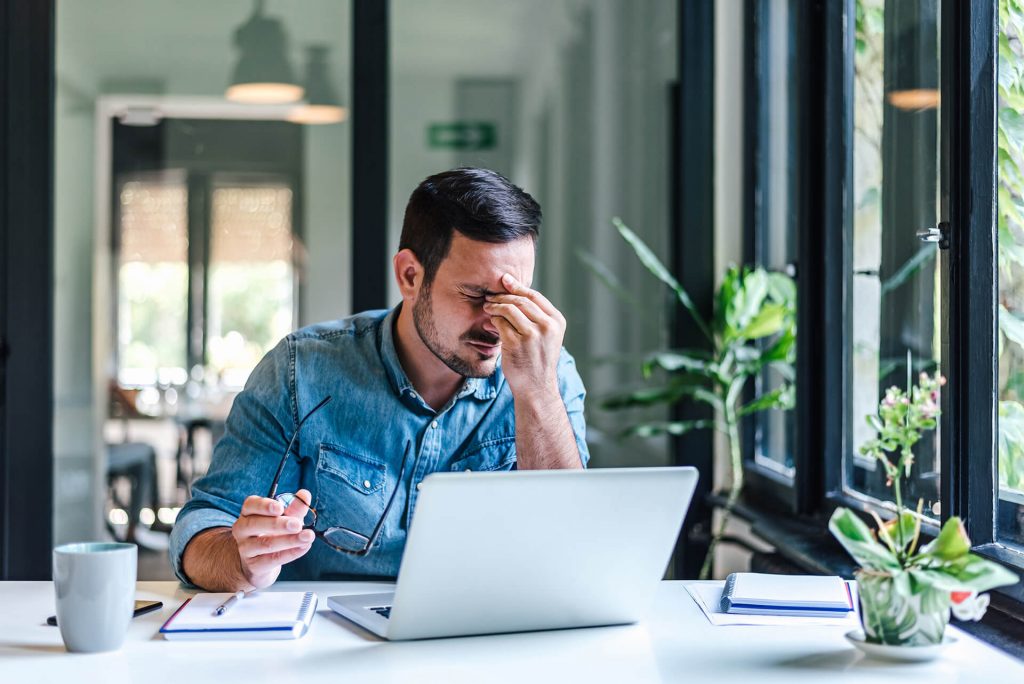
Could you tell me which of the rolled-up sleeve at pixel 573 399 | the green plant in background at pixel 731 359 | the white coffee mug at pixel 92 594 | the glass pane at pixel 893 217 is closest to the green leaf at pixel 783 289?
the green plant in background at pixel 731 359

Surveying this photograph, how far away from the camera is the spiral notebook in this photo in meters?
1.32

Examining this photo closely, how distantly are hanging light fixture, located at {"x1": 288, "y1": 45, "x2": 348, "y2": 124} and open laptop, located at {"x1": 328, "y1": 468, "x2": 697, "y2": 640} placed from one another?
2319mm

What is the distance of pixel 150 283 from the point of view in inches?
132

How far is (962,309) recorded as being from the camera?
1.89 meters

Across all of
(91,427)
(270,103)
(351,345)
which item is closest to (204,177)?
(270,103)

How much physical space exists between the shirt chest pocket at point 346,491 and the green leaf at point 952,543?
96 centimetres

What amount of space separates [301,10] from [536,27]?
737mm

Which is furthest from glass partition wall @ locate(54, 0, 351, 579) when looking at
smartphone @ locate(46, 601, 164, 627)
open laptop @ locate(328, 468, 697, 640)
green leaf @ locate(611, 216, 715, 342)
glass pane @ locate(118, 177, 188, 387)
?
open laptop @ locate(328, 468, 697, 640)

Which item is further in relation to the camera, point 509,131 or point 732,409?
point 509,131

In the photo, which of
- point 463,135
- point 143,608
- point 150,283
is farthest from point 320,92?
point 143,608

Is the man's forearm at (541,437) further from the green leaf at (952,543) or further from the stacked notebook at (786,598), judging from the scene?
the green leaf at (952,543)

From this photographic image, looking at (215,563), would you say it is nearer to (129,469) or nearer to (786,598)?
(786,598)

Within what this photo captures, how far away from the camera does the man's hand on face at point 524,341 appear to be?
6.29ft

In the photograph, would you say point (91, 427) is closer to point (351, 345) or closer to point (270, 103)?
point (270, 103)
